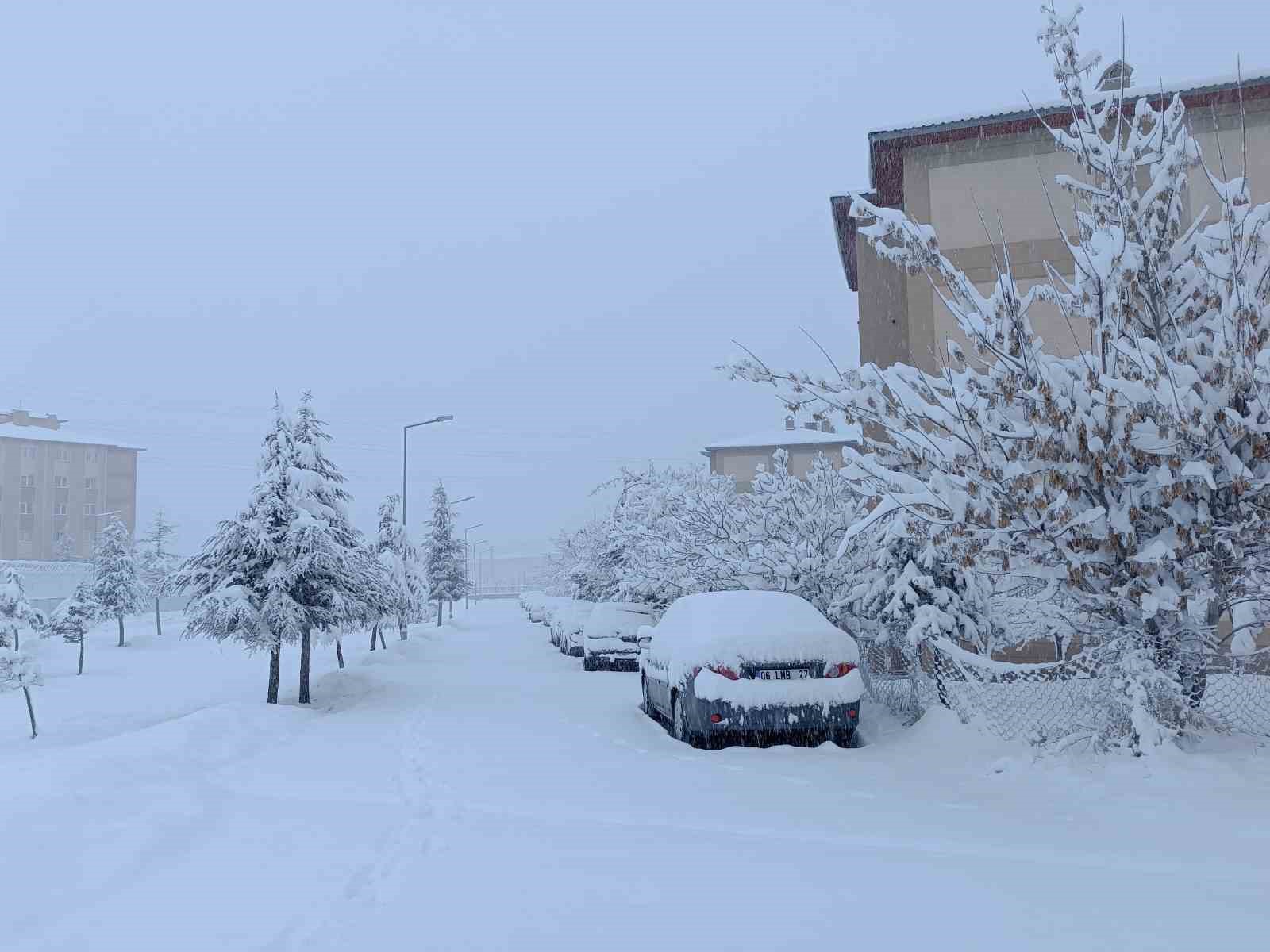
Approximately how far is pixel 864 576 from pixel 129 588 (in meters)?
55.3

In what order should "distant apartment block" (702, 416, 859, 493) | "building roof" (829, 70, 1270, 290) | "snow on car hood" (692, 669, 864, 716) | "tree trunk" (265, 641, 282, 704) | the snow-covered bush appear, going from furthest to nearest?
"distant apartment block" (702, 416, 859, 493) → "building roof" (829, 70, 1270, 290) → "tree trunk" (265, 641, 282, 704) → the snow-covered bush → "snow on car hood" (692, 669, 864, 716)

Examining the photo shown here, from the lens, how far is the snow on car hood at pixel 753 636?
934 centimetres

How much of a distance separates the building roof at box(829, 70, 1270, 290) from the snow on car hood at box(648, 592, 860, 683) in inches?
448

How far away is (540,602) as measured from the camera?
2410 inches

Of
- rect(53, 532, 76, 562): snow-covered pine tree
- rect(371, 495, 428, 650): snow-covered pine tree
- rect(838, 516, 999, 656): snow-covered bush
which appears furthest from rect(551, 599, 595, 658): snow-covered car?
rect(53, 532, 76, 562): snow-covered pine tree

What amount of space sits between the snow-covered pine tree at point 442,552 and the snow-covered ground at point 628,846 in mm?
49229

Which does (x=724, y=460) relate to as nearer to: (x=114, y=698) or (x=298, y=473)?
(x=114, y=698)

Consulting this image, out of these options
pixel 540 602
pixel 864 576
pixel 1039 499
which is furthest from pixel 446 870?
pixel 540 602

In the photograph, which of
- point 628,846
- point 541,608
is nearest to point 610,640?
point 628,846

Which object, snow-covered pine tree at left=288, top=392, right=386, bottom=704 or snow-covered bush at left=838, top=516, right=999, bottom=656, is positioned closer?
snow-covered bush at left=838, top=516, right=999, bottom=656

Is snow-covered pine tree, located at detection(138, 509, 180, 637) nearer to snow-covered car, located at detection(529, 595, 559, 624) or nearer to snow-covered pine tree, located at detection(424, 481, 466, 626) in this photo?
snow-covered pine tree, located at detection(424, 481, 466, 626)

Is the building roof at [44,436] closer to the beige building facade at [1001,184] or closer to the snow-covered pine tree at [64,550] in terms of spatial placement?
the snow-covered pine tree at [64,550]

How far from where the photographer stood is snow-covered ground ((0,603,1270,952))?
14.2 feet

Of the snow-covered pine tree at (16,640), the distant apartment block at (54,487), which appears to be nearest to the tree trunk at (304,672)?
the snow-covered pine tree at (16,640)
